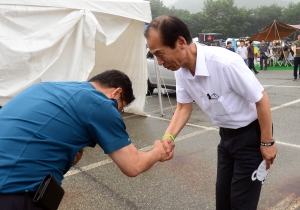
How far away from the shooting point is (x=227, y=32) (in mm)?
85812

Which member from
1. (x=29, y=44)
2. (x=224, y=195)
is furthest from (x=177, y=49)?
(x=29, y=44)

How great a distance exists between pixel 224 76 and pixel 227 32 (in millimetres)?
89097

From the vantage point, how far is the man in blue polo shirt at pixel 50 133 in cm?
138

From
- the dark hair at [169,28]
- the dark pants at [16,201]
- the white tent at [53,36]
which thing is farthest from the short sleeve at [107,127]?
the white tent at [53,36]

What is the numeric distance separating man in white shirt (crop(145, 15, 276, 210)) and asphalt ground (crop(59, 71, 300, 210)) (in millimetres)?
1202

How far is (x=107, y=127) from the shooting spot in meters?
1.49

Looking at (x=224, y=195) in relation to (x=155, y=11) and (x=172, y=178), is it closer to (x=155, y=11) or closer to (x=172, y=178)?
(x=172, y=178)

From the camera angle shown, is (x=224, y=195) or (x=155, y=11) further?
(x=155, y=11)

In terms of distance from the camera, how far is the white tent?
4.64 m

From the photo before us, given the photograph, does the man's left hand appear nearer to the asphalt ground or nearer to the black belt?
the black belt

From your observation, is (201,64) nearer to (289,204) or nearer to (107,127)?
(107,127)

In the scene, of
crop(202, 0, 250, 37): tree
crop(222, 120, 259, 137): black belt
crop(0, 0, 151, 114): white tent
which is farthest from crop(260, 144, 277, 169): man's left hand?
crop(202, 0, 250, 37): tree

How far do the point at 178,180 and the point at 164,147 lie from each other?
1.61 metres

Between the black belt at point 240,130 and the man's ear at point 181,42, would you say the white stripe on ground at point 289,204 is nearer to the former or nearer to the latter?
the black belt at point 240,130
